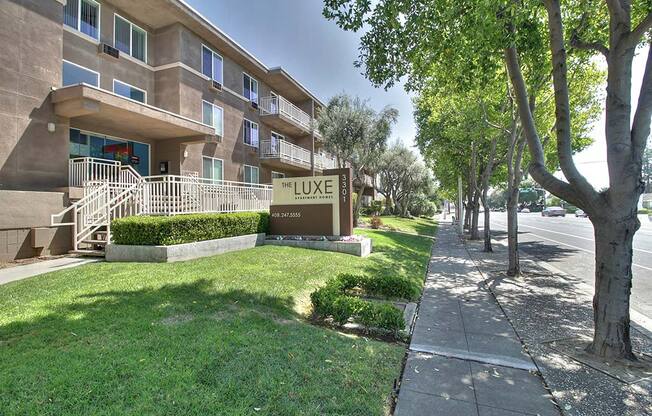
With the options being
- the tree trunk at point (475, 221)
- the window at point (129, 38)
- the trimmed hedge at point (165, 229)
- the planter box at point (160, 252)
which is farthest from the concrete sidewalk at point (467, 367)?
the window at point (129, 38)

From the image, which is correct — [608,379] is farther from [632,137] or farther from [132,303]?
[132,303]

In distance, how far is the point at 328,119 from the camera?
20.7 m

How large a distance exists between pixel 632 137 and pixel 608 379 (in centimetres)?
298

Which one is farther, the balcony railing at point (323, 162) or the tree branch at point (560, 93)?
the balcony railing at point (323, 162)

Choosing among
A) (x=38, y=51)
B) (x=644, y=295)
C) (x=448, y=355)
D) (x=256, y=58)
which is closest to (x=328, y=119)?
(x=256, y=58)

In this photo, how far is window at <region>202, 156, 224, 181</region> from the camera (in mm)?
16602

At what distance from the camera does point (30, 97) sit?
992 centimetres

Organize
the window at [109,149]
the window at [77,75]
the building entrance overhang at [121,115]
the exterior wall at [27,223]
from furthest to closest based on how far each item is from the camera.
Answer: the window at [109,149]
the window at [77,75]
the building entrance overhang at [121,115]
the exterior wall at [27,223]

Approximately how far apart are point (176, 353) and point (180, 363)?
244 millimetres

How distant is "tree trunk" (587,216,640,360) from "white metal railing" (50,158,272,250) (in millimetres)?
Answer: 10348

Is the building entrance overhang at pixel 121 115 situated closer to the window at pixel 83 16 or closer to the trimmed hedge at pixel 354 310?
the window at pixel 83 16

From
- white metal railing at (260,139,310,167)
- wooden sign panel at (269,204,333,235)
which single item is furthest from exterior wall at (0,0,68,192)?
white metal railing at (260,139,310,167)

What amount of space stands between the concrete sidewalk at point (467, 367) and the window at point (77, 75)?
45.0 ft

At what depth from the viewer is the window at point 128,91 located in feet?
44.0
